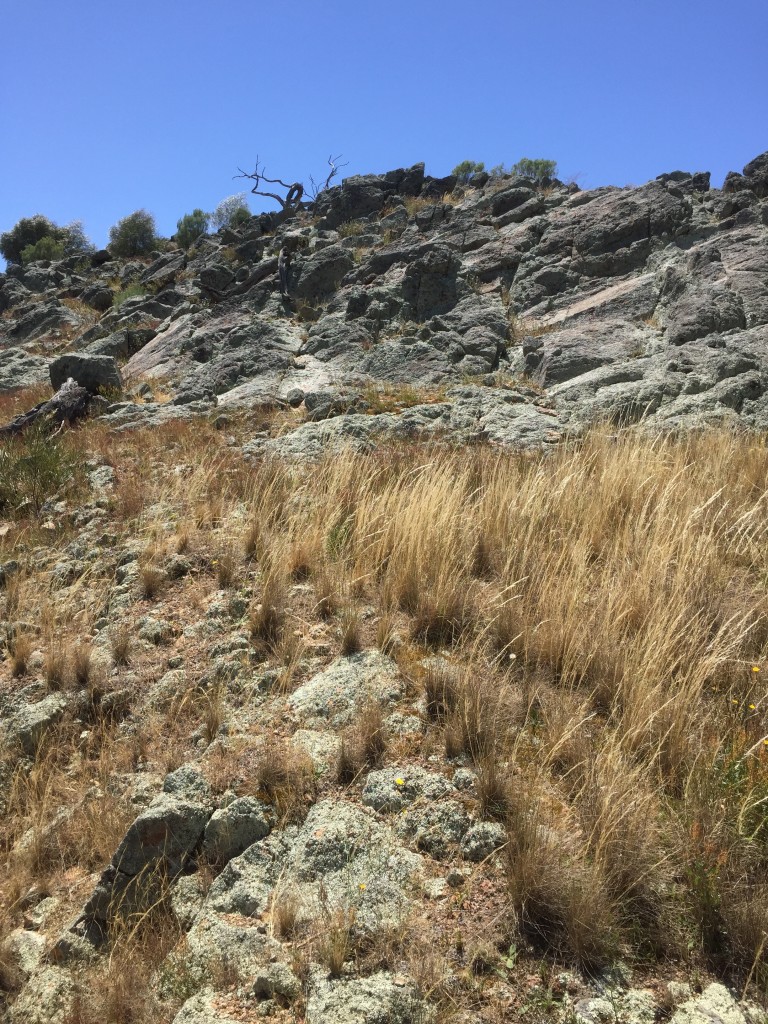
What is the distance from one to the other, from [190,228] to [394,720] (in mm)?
34585

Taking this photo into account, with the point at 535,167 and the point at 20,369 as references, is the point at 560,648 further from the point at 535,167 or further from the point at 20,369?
the point at 535,167

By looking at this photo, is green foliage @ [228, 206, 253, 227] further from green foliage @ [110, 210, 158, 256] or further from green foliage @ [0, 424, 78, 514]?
green foliage @ [0, 424, 78, 514]

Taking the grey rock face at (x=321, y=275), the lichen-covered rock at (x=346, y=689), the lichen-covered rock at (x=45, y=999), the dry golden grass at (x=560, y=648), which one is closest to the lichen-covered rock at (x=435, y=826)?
the dry golden grass at (x=560, y=648)

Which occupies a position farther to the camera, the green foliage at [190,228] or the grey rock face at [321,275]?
the green foliage at [190,228]

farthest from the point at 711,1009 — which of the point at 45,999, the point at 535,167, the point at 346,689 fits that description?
the point at 535,167

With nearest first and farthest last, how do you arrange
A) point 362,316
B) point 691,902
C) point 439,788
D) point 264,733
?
point 691,902, point 439,788, point 264,733, point 362,316

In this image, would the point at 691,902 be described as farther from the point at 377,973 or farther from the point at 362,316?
the point at 362,316

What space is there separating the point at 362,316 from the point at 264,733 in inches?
486

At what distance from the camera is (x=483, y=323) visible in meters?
13.2

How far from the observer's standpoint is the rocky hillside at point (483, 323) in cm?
966

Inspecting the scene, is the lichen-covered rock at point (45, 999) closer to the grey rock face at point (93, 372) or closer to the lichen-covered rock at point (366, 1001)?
the lichen-covered rock at point (366, 1001)

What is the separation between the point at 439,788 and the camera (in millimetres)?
3238

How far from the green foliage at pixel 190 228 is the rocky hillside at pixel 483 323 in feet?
39.8

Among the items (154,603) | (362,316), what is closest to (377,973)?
(154,603)
